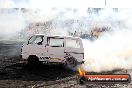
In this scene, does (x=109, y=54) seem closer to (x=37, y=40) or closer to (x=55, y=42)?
(x=55, y=42)

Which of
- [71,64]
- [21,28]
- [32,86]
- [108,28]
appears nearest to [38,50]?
[71,64]

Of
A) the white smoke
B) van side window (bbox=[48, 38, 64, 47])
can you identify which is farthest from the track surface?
van side window (bbox=[48, 38, 64, 47])

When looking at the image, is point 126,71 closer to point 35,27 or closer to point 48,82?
point 48,82

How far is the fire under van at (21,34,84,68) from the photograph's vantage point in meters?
16.3

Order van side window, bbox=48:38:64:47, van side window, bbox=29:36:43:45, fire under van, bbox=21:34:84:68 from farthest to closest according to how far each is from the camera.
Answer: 1. van side window, bbox=29:36:43:45
2. van side window, bbox=48:38:64:47
3. fire under van, bbox=21:34:84:68

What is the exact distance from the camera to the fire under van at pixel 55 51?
643 inches

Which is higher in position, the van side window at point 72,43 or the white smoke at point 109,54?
the van side window at point 72,43

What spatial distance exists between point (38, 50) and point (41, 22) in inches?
1245

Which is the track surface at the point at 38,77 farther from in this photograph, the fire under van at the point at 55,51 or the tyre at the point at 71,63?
the fire under van at the point at 55,51

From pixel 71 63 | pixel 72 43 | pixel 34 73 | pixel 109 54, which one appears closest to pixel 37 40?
pixel 72 43

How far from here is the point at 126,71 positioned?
16297 millimetres

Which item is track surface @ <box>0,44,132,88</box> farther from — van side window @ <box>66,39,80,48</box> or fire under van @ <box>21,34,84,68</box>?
van side window @ <box>66,39,80,48</box>

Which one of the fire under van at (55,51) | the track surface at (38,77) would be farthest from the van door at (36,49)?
the track surface at (38,77)

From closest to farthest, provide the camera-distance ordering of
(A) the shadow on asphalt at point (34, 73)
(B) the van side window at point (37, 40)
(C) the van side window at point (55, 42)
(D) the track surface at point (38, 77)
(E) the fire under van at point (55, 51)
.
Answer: (D) the track surface at point (38, 77) → (A) the shadow on asphalt at point (34, 73) → (E) the fire under van at point (55, 51) → (C) the van side window at point (55, 42) → (B) the van side window at point (37, 40)
